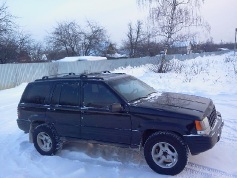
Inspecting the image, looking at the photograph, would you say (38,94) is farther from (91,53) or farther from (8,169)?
(91,53)

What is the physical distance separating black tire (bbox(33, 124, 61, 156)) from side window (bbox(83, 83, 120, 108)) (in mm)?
1126

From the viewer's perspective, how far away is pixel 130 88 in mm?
5820

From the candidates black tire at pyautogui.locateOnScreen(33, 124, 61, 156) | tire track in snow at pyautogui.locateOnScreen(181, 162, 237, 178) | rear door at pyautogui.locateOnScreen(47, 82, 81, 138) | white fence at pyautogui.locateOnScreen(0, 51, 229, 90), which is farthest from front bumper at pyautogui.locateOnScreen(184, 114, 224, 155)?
white fence at pyautogui.locateOnScreen(0, 51, 229, 90)

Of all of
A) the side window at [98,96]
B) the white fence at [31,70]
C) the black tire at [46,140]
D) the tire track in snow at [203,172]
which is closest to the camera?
the tire track in snow at [203,172]

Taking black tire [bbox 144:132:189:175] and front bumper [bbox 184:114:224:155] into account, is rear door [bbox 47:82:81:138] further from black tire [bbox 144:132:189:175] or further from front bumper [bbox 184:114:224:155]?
front bumper [bbox 184:114:224:155]

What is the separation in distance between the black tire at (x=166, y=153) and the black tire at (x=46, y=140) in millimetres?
2161

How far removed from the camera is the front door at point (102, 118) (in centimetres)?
520

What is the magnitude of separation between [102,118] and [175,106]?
1388 mm

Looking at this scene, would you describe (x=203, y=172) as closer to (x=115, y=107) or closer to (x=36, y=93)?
(x=115, y=107)

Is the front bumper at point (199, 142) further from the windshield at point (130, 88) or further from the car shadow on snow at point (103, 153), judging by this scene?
the windshield at point (130, 88)

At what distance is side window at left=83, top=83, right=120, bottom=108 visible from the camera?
5379 mm

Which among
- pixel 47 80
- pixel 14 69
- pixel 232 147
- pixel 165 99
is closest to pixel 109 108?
pixel 165 99

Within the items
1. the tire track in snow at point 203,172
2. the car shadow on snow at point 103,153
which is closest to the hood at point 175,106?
the tire track in snow at point 203,172

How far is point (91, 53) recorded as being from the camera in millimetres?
61000
